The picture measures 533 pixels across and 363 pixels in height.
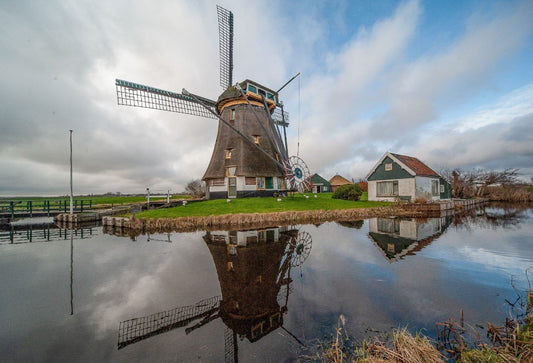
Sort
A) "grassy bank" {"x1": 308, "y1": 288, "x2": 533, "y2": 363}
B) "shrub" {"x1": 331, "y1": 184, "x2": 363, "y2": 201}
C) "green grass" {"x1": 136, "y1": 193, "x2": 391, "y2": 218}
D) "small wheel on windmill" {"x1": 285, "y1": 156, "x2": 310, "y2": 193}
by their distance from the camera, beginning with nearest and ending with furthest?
"grassy bank" {"x1": 308, "y1": 288, "x2": 533, "y2": 363} < "green grass" {"x1": 136, "y1": 193, "x2": 391, "y2": 218} < "small wheel on windmill" {"x1": 285, "y1": 156, "x2": 310, "y2": 193} < "shrub" {"x1": 331, "y1": 184, "x2": 363, "y2": 201}

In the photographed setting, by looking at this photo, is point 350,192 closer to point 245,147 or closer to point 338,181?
point 245,147

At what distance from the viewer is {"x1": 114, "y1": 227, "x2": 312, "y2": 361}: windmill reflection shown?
3.53m

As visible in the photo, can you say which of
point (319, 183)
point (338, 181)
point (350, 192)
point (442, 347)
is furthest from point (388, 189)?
point (338, 181)

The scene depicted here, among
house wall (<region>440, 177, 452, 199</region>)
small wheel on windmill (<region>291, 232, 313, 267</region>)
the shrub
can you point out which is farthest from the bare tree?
small wheel on windmill (<region>291, 232, 313, 267</region>)

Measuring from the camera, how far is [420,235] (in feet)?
32.8

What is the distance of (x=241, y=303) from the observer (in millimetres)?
4215

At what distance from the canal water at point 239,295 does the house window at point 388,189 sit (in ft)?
46.5

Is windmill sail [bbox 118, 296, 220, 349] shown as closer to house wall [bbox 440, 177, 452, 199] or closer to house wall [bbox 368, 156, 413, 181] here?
house wall [bbox 368, 156, 413, 181]

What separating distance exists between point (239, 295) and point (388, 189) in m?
23.3

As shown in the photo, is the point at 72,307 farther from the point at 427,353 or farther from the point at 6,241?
the point at 6,241

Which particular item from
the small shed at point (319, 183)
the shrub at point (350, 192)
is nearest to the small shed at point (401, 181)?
the shrub at point (350, 192)

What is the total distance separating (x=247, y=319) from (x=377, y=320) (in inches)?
89.2

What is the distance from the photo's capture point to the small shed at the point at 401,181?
21.1 metres

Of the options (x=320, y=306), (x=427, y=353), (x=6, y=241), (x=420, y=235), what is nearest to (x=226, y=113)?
(x=6, y=241)
